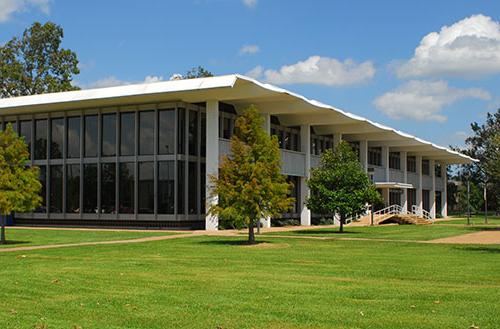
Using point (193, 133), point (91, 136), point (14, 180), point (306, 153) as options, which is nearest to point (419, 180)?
point (306, 153)

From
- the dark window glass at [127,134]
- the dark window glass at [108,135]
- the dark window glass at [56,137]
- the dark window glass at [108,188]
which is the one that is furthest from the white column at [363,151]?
the dark window glass at [56,137]

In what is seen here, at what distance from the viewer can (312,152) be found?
167 feet

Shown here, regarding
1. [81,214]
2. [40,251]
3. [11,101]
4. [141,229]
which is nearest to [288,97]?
[141,229]

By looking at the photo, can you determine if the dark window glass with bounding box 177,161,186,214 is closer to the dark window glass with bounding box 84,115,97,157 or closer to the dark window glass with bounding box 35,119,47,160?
the dark window glass with bounding box 84,115,97,157

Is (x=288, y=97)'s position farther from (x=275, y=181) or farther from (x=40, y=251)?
(x=40, y=251)

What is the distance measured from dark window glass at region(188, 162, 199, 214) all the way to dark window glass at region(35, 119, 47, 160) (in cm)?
1023

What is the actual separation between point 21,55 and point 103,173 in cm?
3713

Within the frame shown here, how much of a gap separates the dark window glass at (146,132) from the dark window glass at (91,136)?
11.1ft

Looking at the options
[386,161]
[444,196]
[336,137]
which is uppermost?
[336,137]

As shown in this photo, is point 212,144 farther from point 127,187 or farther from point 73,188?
point 73,188

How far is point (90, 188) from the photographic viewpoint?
134 ft

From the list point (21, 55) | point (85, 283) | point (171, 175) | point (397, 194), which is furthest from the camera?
point (21, 55)

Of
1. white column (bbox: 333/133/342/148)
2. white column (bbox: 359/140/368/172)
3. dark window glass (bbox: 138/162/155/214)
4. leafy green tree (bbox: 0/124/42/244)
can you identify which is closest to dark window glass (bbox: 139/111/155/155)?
dark window glass (bbox: 138/162/155/214)

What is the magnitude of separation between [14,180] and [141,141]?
44.7 ft
